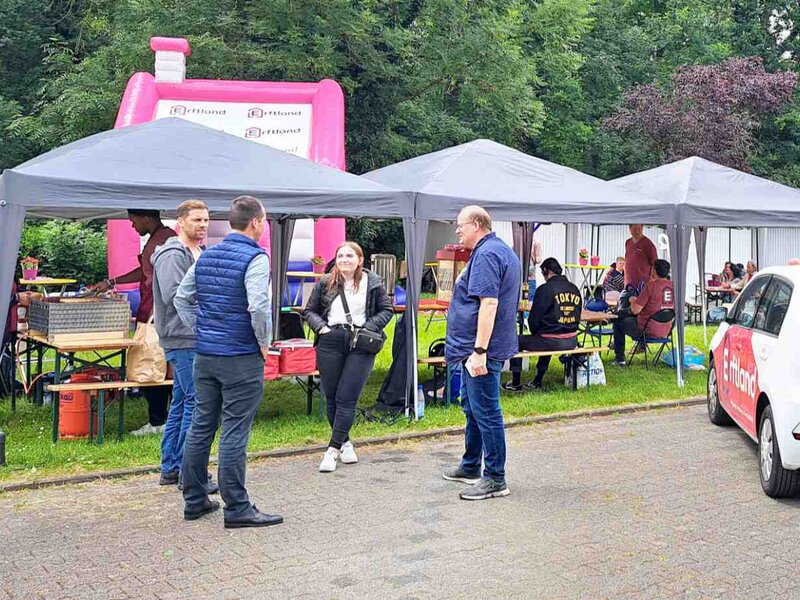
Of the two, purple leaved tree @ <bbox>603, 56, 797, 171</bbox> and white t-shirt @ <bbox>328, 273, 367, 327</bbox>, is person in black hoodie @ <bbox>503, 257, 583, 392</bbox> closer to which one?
white t-shirt @ <bbox>328, 273, 367, 327</bbox>

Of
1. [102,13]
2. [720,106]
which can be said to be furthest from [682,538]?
[102,13]

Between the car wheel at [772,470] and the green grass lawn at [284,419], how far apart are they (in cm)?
291

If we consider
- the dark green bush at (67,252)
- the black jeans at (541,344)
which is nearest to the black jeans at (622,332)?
the black jeans at (541,344)

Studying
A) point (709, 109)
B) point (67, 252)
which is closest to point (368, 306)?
point (67, 252)

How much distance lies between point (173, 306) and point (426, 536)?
2.19 m

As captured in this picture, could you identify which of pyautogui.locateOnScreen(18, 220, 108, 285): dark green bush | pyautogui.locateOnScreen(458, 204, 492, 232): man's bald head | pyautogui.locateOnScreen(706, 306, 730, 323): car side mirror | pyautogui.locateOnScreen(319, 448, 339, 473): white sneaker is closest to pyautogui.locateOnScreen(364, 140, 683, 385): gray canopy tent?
pyautogui.locateOnScreen(706, 306, 730, 323): car side mirror

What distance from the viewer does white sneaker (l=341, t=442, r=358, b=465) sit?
6.87 meters

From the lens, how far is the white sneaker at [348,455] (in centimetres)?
687

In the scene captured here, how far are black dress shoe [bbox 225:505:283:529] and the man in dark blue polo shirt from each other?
1.27 meters

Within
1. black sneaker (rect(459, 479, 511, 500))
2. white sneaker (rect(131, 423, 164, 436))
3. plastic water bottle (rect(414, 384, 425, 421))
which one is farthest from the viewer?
plastic water bottle (rect(414, 384, 425, 421))

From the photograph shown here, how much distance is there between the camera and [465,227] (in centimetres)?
582

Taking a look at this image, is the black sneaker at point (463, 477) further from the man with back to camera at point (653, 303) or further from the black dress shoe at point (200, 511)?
the man with back to camera at point (653, 303)

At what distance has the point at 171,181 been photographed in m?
7.32

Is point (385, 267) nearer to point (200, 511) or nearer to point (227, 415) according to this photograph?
point (200, 511)
